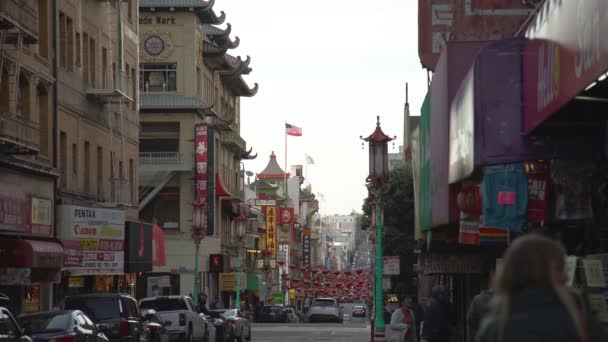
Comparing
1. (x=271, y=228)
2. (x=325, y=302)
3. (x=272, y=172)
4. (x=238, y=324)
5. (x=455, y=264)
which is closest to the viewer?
(x=455, y=264)

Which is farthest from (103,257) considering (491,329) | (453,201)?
(491,329)

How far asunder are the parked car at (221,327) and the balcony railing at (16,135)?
10.5 m

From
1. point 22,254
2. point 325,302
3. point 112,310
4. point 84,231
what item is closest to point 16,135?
point 22,254

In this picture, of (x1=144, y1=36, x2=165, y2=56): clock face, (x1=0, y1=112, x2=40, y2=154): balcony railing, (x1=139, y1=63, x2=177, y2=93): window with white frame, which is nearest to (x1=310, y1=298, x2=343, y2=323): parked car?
(x1=139, y1=63, x2=177, y2=93): window with white frame

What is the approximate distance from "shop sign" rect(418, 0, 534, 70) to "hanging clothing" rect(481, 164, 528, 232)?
34.0 ft

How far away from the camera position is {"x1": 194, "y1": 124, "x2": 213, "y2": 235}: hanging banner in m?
63.8

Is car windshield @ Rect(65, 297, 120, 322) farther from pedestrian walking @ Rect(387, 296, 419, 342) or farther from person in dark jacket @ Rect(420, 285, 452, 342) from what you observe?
person in dark jacket @ Rect(420, 285, 452, 342)

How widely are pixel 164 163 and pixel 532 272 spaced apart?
59.8 metres

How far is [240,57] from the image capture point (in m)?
78.8

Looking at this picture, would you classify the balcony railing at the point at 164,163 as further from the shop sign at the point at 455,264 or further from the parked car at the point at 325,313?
the shop sign at the point at 455,264

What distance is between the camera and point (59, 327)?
2161 centimetres

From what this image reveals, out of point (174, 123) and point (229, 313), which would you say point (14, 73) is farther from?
point (174, 123)

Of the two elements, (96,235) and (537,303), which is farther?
(96,235)

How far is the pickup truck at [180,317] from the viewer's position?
33.5 m
